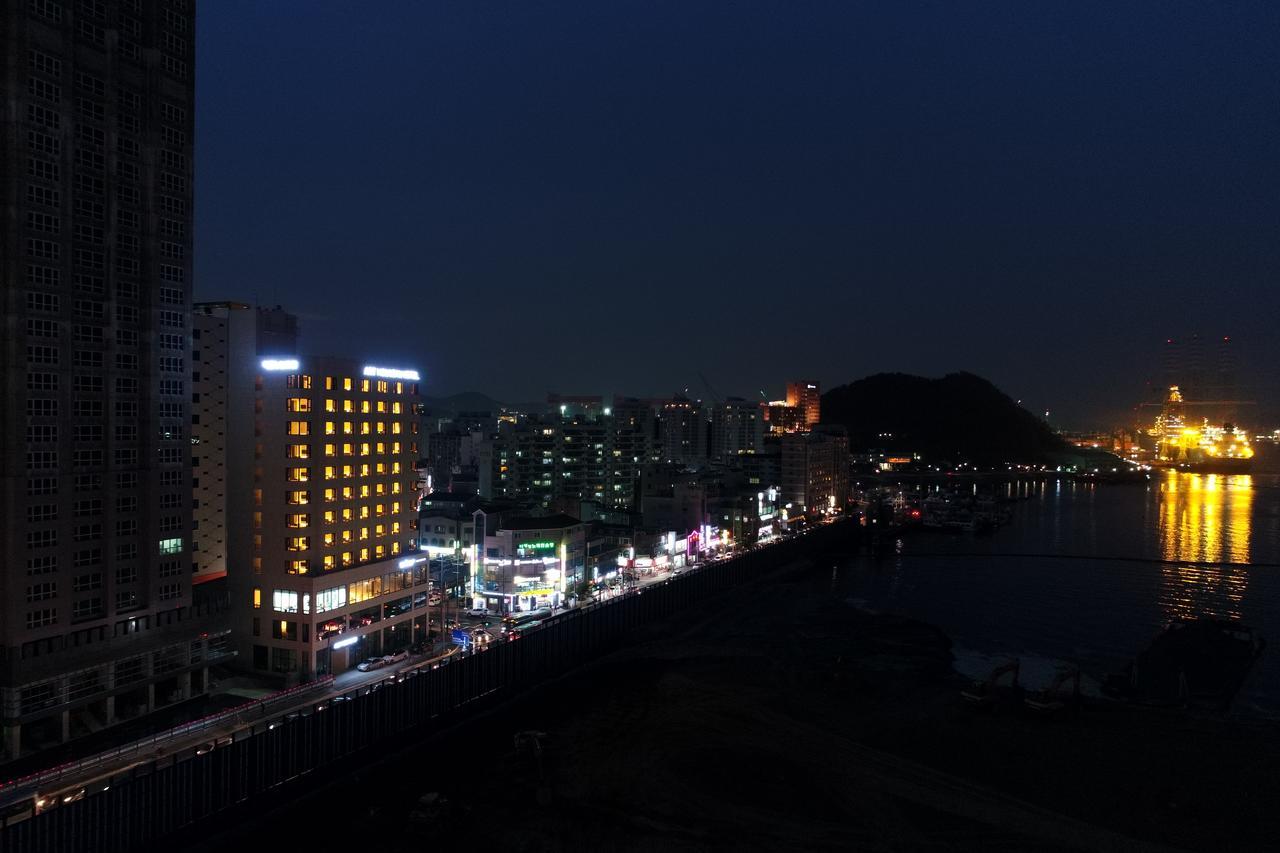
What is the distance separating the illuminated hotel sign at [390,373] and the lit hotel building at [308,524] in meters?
0.07

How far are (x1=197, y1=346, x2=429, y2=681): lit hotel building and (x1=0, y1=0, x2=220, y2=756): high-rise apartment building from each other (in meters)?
2.69

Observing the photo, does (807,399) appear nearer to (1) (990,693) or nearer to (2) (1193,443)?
(2) (1193,443)

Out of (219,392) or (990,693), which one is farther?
(219,392)

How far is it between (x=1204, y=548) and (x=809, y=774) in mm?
54758

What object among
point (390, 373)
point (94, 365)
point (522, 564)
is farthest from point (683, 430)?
point (94, 365)

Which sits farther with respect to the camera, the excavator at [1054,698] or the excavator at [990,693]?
the excavator at [990,693]

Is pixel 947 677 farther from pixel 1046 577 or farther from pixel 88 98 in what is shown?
pixel 88 98

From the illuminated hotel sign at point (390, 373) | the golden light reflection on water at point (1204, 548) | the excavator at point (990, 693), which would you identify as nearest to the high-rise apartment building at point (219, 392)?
the illuminated hotel sign at point (390, 373)

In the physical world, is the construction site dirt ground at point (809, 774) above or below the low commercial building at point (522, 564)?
below

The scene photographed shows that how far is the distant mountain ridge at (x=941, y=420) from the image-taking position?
159 m

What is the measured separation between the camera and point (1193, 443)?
559 ft

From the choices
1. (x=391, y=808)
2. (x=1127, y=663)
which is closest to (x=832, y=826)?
(x=391, y=808)

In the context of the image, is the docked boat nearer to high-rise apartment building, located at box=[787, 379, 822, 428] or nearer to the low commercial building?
the low commercial building

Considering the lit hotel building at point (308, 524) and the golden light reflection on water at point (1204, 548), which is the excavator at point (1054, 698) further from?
the lit hotel building at point (308, 524)
